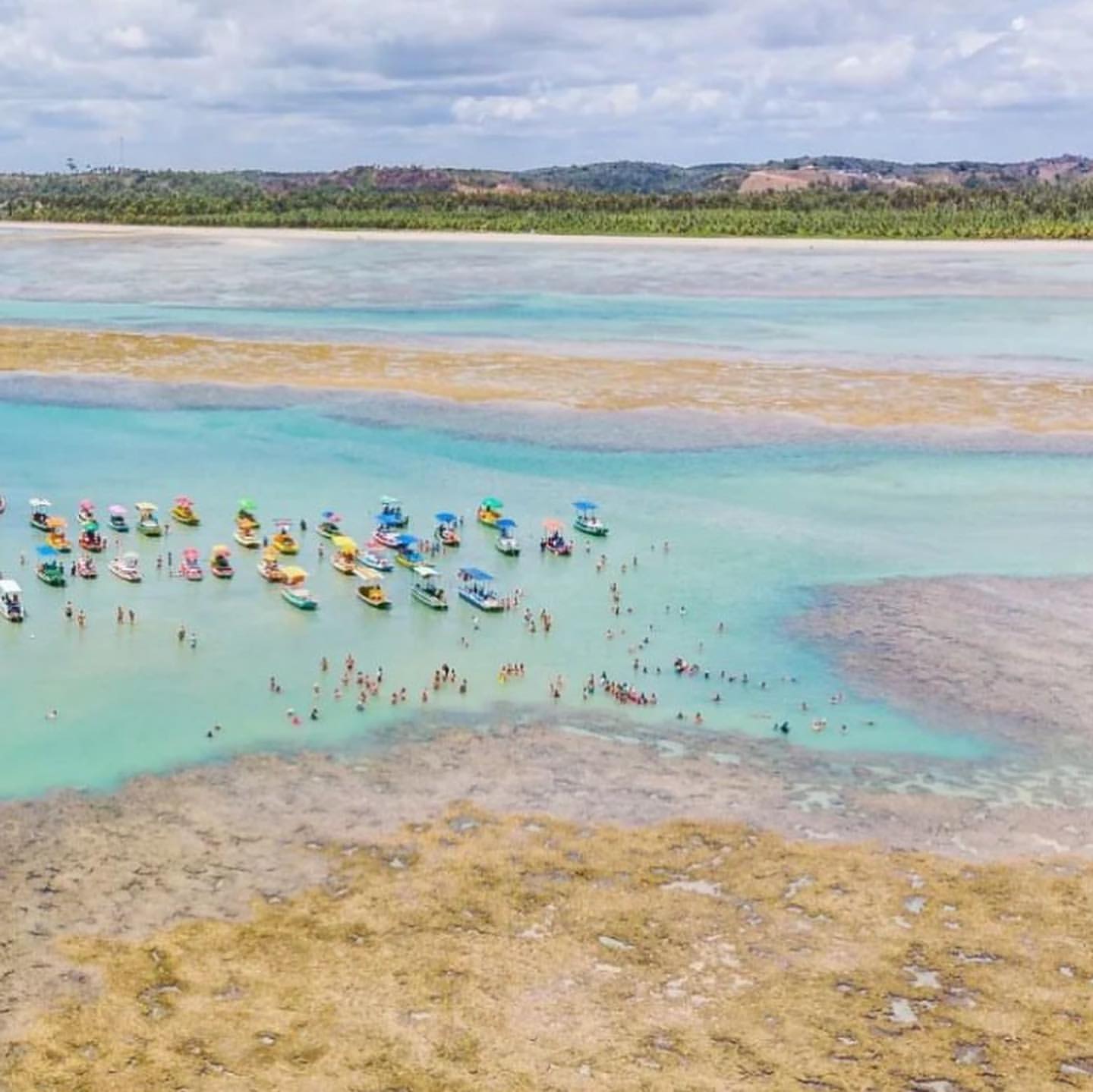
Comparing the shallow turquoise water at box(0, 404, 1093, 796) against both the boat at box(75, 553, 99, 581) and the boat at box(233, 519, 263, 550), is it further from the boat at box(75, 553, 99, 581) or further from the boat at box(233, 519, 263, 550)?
the boat at box(233, 519, 263, 550)

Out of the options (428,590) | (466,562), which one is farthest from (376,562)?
(428,590)

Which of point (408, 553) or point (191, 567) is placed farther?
point (408, 553)

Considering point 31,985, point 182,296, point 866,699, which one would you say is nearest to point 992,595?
point 866,699

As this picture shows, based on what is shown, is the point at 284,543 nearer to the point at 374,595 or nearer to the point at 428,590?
the point at 374,595

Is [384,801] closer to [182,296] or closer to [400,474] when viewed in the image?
[400,474]

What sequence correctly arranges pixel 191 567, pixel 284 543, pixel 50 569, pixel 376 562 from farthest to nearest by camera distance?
pixel 284 543 < pixel 376 562 < pixel 191 567 < pixel 50 569

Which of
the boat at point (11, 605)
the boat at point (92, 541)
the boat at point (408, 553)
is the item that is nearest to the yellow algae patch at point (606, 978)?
the boat at point (11, 605)
